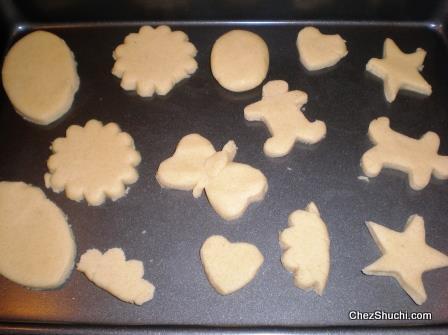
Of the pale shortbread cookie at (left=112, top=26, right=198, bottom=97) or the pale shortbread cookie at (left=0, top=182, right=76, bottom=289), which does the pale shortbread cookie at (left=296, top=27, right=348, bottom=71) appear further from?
the pale shortbread cookie at (left=0, top=182, right=76, bottom=289)

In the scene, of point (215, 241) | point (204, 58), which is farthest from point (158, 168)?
point (204, 58)

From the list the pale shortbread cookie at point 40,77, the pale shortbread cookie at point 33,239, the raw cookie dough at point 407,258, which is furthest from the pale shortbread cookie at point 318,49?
the pale shortbread cookie at point 33,239

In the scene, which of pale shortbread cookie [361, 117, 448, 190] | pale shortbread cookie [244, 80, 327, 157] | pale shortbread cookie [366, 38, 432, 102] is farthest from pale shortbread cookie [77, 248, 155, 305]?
pale shortbread cookie [366, 38, 432, 102]

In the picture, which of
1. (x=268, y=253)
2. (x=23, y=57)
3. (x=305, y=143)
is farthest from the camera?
(x=23, y=57)

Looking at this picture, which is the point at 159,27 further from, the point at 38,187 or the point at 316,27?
the point at 38,187

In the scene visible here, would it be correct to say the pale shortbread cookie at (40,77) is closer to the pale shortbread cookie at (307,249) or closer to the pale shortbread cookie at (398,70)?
the pale shortbread cookie at (307,249)

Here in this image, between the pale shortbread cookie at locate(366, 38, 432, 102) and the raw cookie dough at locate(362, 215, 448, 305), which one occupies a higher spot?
the pale shortbread cookie at locate(366, 38, 432, 102)
